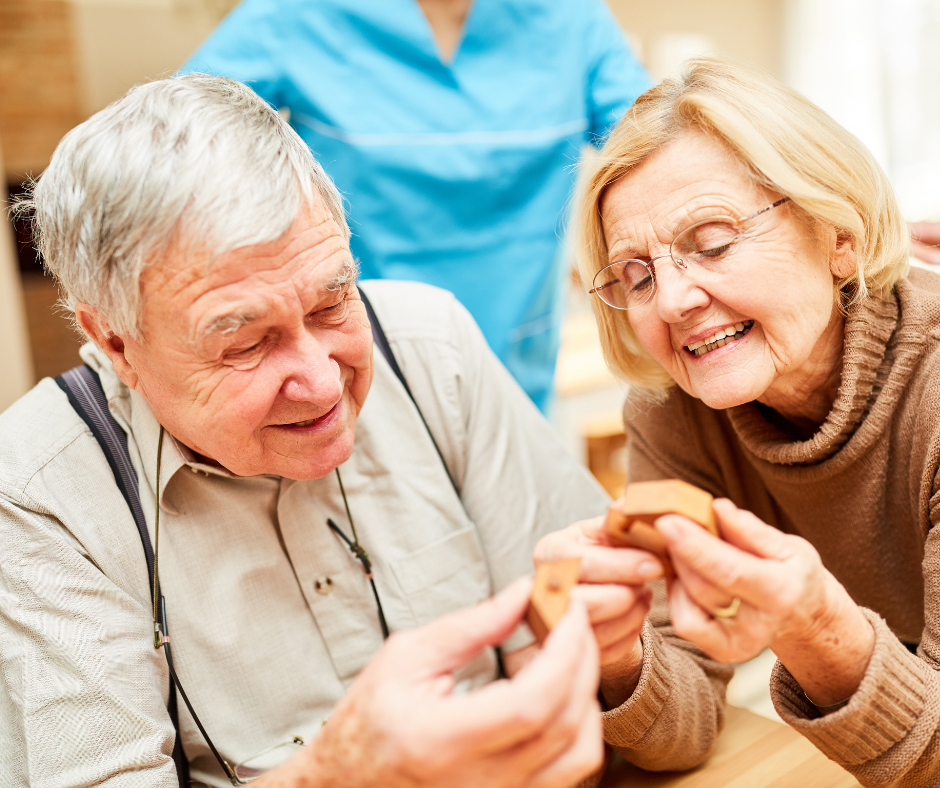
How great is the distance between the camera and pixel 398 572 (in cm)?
133

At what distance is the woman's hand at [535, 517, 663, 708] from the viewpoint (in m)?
0.90

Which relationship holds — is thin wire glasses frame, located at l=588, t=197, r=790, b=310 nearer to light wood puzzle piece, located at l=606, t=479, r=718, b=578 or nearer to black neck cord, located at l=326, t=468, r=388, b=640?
light wood puzzle piece, located at l=606, t=479, r=718, b=578

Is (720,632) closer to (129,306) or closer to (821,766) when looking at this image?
(821,766)

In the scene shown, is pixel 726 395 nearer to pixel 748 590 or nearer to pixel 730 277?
pixel 730 277

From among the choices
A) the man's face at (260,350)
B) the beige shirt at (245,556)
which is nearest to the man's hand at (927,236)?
the beige shirt at (245,556)

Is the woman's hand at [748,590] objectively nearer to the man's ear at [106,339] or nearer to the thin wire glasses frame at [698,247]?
the thin wire glasses frame at [698,247]

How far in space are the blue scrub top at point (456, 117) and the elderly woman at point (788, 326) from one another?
714mm

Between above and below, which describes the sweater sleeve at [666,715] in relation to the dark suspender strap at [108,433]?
below

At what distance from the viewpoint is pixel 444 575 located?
1358 mm

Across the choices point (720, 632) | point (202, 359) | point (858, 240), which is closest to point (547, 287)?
point (858, 240)

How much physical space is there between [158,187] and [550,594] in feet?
2.10

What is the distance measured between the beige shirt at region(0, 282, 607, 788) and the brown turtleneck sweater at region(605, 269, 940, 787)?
23cm

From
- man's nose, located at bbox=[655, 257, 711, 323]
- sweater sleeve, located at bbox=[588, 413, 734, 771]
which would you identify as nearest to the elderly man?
sweater sleeve, located at bbox=[588, 413, 734, 771]

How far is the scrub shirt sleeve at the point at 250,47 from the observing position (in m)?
1.80
